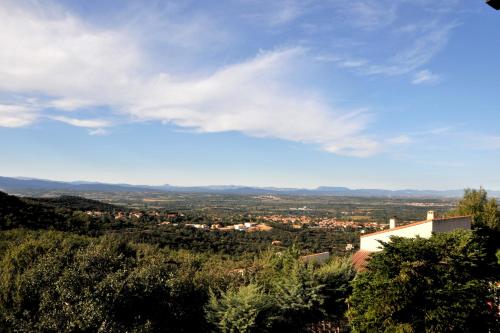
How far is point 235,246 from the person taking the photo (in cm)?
4041

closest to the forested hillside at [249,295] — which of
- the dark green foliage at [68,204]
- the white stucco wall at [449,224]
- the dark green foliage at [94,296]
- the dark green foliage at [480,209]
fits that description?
the dark green foliage at [94,296]

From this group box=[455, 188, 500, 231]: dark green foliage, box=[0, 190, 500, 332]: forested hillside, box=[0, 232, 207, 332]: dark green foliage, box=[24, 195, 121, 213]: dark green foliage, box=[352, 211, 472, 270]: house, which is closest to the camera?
box=[0, 232, 207, 332]: dark green foliage

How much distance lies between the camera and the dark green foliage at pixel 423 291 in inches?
364

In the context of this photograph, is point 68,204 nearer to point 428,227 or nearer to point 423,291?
point 428,227

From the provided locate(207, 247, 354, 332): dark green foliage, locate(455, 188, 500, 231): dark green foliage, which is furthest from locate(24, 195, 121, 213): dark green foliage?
locate(455, 188, 500, 231): dark green foliage

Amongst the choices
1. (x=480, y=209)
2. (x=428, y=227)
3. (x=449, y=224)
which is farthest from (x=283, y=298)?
(x=480, y=209)

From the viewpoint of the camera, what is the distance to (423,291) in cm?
957

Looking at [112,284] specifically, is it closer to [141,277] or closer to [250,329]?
[141,277]

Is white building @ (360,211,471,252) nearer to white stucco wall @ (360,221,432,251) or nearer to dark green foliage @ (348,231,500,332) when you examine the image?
white stucco wall @ (360,221,432,251)

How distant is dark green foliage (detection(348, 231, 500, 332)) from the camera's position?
9.23m

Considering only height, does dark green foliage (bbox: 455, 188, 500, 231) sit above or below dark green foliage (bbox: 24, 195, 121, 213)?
above

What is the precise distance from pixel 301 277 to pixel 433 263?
3959 mm

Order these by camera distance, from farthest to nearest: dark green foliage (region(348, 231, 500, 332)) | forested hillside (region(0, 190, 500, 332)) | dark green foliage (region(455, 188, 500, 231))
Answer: dark green foliage (region(455, 188, 500, 231))
dark green foliage (region(348, 231, 500, 332))
forested hillside (region(0, 190, 500, 332))

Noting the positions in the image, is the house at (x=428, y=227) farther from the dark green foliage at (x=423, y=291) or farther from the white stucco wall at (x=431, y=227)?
the dark green foliage at (x=423, y=291)
